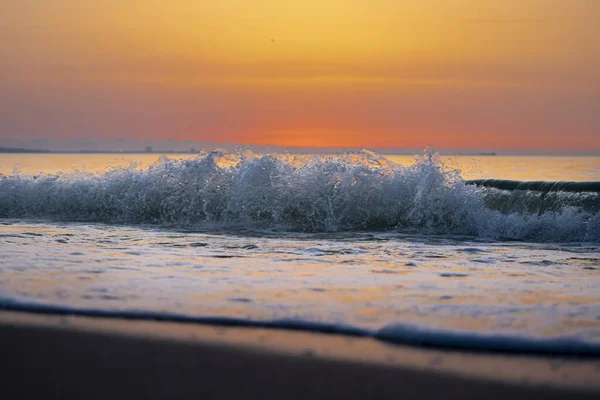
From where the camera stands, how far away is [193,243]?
8500mm

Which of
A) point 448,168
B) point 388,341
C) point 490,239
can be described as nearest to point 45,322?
point 388,341

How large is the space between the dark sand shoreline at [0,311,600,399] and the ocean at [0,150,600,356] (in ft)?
0.93

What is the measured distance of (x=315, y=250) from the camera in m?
7.78

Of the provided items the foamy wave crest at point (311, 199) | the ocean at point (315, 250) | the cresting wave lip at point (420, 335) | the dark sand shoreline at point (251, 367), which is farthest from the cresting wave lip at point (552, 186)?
the dark sand shoreline at point (251, 367)

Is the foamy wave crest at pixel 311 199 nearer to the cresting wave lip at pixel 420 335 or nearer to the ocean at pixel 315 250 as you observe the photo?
the ocean at pixel 315 250

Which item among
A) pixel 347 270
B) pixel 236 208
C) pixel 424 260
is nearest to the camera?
pixel 347 270

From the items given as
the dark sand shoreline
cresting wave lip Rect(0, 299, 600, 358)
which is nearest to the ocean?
cresting wave lip Rect(0, 299, 600, 358)

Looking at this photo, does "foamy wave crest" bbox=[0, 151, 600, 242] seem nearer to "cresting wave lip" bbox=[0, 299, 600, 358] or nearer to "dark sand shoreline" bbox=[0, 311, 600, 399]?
"cresting wave lip" bbox=[0, 299, 600, 358]

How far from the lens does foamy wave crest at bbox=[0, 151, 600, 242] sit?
10.4m

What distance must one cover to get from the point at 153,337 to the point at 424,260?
3708 mm

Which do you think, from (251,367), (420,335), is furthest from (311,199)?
(251,367)

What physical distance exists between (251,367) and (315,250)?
449 centimetres

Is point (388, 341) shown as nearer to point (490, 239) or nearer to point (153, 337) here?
point (153, 337)

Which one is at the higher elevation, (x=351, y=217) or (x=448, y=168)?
(x=448, y=168)
